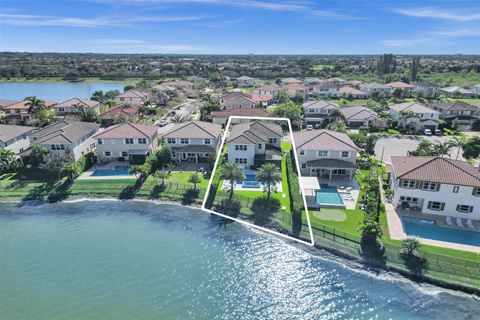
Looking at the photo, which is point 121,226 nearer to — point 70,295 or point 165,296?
point 70,295

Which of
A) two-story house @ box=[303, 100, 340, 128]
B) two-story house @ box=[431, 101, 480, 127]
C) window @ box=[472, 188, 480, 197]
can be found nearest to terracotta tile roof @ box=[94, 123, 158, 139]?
two-story house @ box=[303, 100, 340, 128]

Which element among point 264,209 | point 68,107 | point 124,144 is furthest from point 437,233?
point 68,107

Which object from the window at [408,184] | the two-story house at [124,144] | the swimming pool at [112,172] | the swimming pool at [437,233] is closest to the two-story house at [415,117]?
the window at [408,184]

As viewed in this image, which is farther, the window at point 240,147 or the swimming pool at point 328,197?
the window at point 240,147

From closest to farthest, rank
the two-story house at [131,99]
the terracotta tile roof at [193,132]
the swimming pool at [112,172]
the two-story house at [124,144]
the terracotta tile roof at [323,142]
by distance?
the terracotta tile roof at [323,142]
the swimming pool at [112,172]
the two-story house at [124,144]
the terracotta tile roof at [193,132]
the two-story house at [131,99]

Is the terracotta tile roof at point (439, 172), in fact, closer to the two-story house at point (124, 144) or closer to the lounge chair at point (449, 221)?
the lounge chair at point (449, 221)
